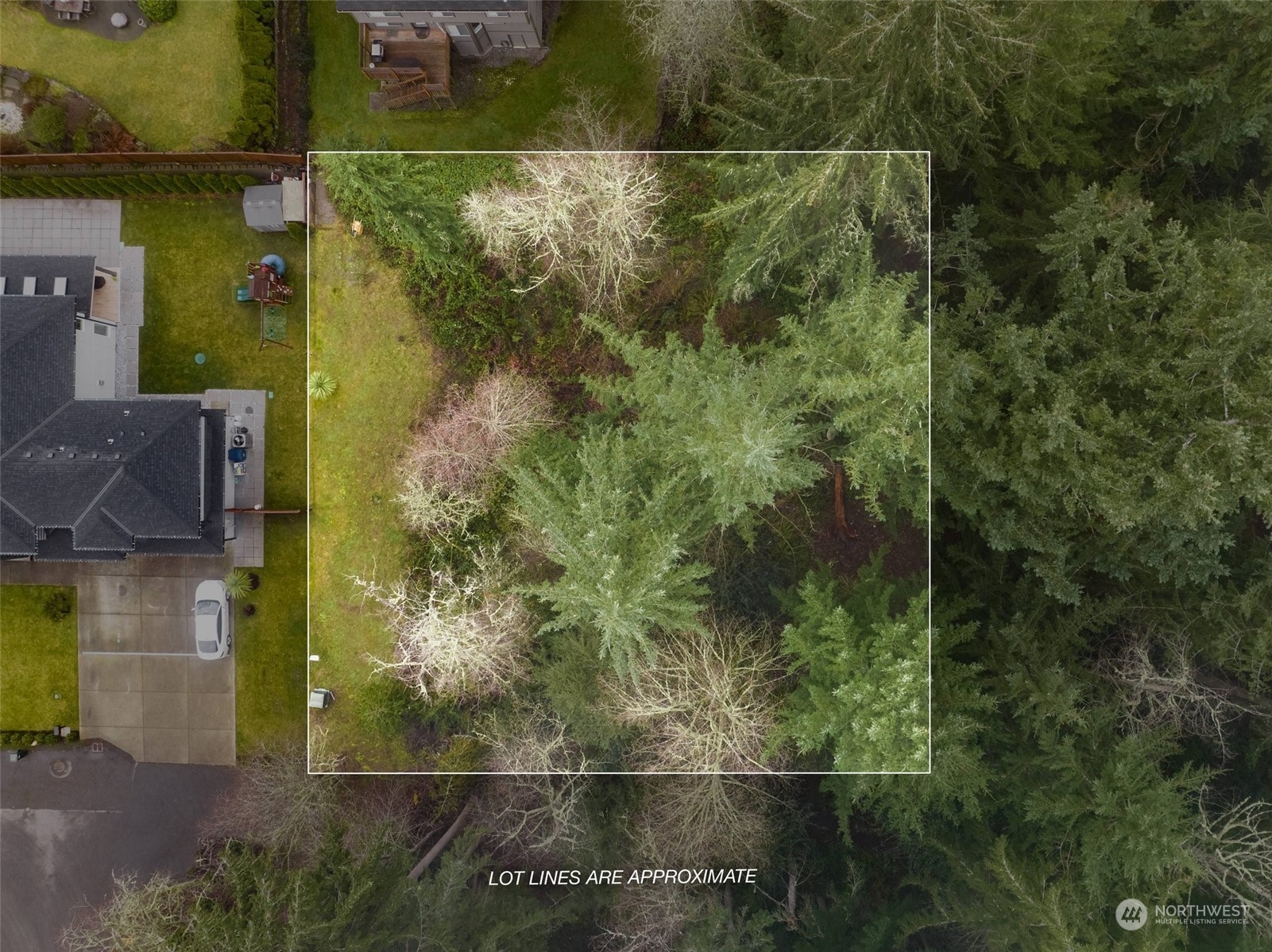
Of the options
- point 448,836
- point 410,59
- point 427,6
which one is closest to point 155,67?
point 410,59

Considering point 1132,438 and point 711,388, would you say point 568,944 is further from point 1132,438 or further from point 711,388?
point 1132,438

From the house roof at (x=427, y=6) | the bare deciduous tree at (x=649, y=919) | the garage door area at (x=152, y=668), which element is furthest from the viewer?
the garage door area at (x=152, y=668)

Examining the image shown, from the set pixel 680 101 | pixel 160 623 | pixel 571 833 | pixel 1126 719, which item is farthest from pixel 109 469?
pixel 1126 719

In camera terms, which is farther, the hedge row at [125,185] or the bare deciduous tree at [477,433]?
the hedge row at [125,185]

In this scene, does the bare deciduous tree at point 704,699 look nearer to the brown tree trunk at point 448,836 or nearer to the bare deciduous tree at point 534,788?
the bare deciduous tree at point 534,788

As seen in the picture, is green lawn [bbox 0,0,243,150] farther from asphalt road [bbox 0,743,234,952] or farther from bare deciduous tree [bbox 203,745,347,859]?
asphalt road [bbox 0,743,234,952]

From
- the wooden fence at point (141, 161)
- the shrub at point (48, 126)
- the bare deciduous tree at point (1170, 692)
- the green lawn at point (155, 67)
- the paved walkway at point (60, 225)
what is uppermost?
the green lawn at point (155, 67)

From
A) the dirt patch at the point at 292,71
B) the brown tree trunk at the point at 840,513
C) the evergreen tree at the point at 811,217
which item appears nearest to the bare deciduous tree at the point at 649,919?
the brown tree trunk at the point at 840,513
